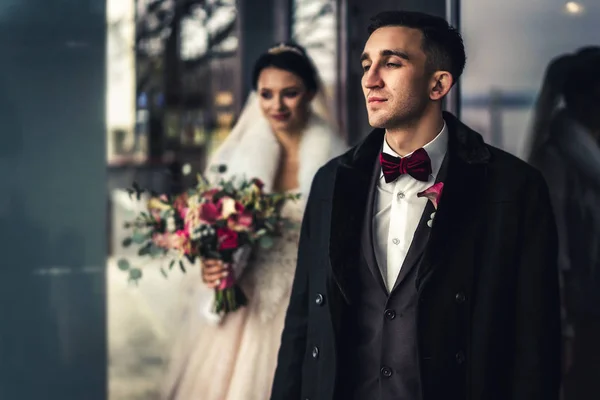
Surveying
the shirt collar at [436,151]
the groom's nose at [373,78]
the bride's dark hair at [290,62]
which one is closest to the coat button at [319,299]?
the shirt collar at [436,151]

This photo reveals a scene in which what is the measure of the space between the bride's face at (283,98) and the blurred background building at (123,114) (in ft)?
0.98

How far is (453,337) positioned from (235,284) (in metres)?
1.60

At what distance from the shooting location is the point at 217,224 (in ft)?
12.9

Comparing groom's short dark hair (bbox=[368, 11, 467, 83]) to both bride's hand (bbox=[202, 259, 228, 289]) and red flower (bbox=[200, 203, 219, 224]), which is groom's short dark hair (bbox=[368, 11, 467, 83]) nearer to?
red flower (bbox=[200, 203, 219, 224])

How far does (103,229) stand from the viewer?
15.6 ft

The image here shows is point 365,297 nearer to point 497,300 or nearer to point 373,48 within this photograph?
point 497,300

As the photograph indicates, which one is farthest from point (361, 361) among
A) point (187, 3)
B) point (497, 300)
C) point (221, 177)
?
point (187, 3)

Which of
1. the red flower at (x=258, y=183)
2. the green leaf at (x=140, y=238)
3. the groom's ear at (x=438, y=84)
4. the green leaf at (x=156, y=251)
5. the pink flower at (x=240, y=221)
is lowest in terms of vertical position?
the green leaf at (x=156, y=251)

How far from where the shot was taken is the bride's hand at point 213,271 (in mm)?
4090

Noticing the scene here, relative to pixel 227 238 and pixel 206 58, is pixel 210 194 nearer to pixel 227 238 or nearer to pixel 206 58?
pixel 227 238

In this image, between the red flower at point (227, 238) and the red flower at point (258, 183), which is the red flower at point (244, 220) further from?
the red flower at point (258, 183)

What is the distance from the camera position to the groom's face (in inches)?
115

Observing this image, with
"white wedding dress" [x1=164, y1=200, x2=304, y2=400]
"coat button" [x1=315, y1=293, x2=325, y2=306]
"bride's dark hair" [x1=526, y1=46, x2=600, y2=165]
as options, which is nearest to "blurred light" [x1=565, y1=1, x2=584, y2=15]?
"bride's dark hair" [x1=526, y1=46, x2=600, y2=165]

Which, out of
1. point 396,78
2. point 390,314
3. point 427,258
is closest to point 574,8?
point 396,78
